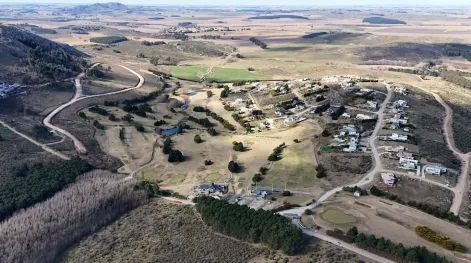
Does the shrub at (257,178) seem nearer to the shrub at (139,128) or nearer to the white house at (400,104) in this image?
the shrub at (139,128)

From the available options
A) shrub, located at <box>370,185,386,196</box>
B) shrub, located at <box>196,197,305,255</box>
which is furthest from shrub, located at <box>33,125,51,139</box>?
shrub, located at <box>370,185,386,196</box>

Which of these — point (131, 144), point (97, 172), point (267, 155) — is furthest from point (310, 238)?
point (131, 144)

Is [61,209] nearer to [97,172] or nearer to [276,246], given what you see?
[97,172]

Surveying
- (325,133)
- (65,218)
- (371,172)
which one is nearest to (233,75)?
(325,133)

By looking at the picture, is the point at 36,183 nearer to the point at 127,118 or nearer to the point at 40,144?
the point at 40,144

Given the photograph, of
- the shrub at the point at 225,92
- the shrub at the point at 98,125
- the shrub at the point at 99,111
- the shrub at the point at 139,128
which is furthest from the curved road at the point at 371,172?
the shrub at the point at 99,111

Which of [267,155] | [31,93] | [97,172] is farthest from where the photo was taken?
[31,93]
